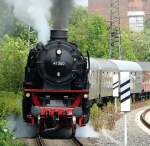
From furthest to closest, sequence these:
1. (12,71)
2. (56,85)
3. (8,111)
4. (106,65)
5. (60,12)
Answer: (106,65), (12,71), (8,111), (60,12), (56,85)

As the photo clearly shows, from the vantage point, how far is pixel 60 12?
1667 centimetres

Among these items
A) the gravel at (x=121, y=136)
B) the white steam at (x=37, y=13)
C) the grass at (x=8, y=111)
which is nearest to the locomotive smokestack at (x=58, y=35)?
the white steam at (x=37, y=13)

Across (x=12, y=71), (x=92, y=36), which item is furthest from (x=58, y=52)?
(x=92, y=36)

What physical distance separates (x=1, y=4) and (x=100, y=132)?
7.82m

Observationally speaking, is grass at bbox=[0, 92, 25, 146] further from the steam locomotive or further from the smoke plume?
the smoke plume

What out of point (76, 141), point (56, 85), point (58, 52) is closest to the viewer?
point (76, 141)

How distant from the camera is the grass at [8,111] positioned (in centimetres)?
1124

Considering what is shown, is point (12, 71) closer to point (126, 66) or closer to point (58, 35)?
point (126, 66)

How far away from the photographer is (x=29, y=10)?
786 inches

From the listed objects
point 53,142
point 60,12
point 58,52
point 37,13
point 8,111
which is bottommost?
point 53,142

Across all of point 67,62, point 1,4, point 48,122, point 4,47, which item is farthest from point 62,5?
point 4,47

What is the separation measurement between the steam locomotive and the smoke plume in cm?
52

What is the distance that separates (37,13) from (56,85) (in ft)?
16.3

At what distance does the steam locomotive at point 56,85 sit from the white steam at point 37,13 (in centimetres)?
227
